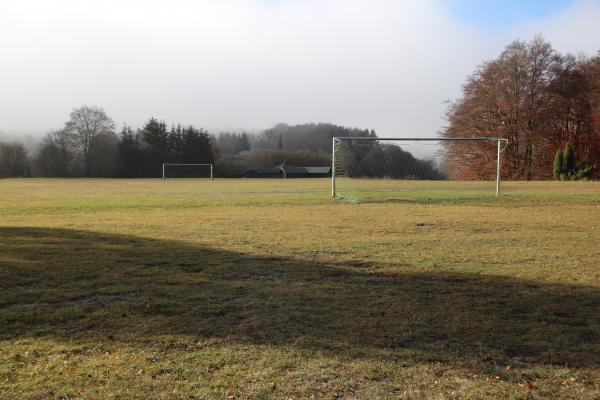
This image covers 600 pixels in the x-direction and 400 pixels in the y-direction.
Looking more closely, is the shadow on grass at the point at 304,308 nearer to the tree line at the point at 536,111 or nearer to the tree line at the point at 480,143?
the tree line at the point at 480,143

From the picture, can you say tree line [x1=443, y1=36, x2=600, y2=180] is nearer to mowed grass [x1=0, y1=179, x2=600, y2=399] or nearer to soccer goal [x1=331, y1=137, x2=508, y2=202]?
soccer goal [x1=331, y1=137, x2=508, y2=202]

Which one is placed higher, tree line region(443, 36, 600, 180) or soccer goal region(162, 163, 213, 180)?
tree line region(443, 36, 600, 180)

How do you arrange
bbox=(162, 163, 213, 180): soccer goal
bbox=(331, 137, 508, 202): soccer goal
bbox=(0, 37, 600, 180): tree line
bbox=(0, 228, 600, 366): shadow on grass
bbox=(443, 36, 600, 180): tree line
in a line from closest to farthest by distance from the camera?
bbox=(0, 228, 600, 366): shadow on grass < bbox=(331, 137, 508, 202): soccer goal < bbox=(0, 37, 600, 180): tree line < bbox=(443, 36, 600, 180): tree line < bbox=(162, 163, 213, 180): soccer goal

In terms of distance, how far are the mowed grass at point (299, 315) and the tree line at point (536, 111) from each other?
39695 millimetres

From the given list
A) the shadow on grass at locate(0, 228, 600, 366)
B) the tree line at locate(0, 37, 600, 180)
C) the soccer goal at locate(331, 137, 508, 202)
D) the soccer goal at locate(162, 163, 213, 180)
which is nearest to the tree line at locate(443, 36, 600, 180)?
the tree line at locate(0, 37, 600, 180)

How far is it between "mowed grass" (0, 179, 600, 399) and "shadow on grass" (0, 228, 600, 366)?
0.02 metres

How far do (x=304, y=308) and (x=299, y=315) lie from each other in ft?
0.79

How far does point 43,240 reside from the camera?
9.20m

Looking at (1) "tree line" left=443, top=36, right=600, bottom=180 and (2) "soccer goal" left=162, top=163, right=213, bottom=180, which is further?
(2) "soccer goal" left=162, top=163, right=213, bottom=180

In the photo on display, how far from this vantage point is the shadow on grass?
3.98m

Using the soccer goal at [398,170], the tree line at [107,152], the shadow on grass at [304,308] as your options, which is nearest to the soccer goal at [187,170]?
the tree line at [107,152]

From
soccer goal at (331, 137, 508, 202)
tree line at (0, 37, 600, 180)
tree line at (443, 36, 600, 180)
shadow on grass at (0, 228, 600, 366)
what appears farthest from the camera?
tree line at (443, 36, 600, 180)

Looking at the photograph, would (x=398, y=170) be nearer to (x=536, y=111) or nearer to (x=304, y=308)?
(x=304, y=308)

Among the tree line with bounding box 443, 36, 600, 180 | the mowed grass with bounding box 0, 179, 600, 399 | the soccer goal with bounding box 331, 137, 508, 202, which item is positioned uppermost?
the tree line with bounding box 443, 36, 600, 180
